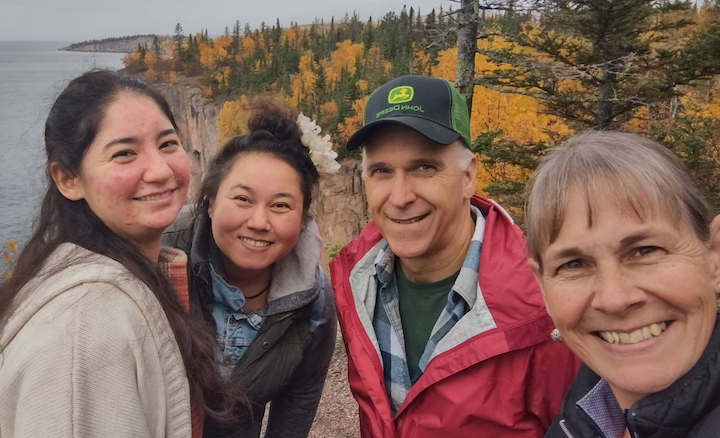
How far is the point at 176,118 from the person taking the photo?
93.6 inches

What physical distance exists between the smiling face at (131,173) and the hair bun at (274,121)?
0.74m

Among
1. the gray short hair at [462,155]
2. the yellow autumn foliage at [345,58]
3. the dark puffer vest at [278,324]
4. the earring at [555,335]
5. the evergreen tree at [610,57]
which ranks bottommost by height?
the dark puffer vest at [278,324]

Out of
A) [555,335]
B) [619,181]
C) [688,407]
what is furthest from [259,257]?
[688,407]

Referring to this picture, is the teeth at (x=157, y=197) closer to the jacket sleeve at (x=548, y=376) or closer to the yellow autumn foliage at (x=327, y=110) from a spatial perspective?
the jacket sleeve at (x=548, y=376)

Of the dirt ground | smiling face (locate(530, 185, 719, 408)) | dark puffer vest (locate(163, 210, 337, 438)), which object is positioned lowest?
the dirt ground

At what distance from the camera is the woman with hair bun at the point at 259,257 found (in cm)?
246

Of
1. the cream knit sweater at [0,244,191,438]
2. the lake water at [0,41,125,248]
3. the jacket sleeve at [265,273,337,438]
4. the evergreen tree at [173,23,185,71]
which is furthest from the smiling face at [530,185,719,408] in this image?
the evergreen tree at [173,23,185,71]

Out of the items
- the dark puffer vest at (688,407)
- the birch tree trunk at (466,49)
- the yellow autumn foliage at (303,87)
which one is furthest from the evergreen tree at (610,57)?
the yellow autumn foliage at (303,87)

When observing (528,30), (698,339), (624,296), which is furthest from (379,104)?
(528,30)

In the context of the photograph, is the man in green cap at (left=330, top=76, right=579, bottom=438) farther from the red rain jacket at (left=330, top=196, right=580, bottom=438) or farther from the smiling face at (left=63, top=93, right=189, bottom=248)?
the smiling face at (left=63, top=93, right=189, bottom=248)

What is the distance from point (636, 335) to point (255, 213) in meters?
1.72

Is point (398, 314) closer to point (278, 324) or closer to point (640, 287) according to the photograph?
point (278, 324)

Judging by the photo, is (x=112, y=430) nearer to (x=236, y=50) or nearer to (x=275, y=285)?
(x=275, y=285)

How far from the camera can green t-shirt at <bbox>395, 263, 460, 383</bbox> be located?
2.31 meters
